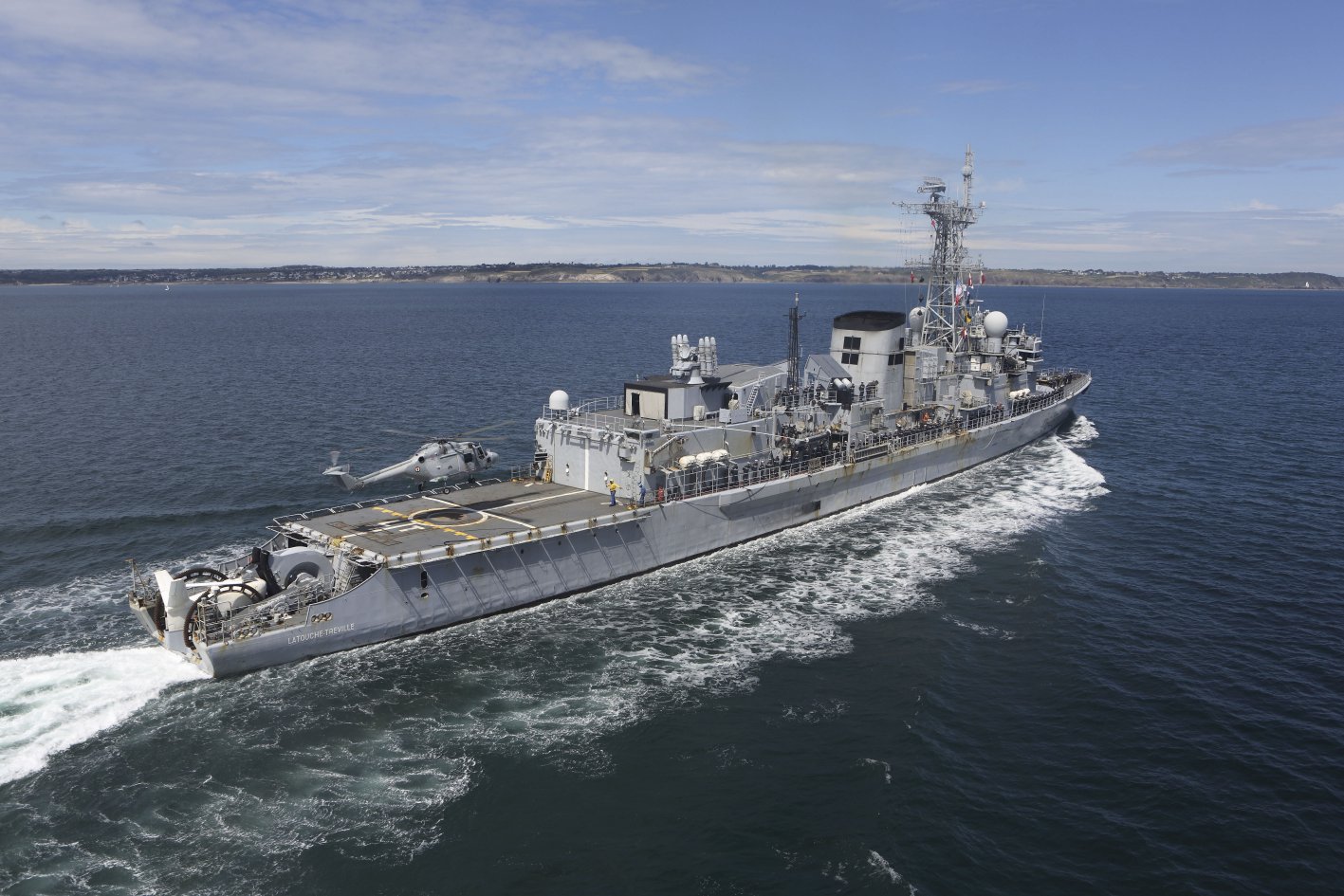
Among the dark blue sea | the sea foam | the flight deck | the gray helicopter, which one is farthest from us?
the gray helicopter

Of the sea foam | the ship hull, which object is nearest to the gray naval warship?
the ship hull

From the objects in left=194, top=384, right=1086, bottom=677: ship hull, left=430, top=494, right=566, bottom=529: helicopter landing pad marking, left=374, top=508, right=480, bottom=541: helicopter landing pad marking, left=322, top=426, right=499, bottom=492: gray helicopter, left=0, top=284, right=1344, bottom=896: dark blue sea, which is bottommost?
left=0, top=284, right=1344, bottom=896: dark blue sea

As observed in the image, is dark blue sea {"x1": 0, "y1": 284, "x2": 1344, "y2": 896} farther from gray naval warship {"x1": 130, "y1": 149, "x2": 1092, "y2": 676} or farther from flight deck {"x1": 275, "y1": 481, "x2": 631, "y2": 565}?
flight deck {"x1": 275, "y1": 481, "x2": 631, "y2": 565}

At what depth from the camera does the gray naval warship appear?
3134cm

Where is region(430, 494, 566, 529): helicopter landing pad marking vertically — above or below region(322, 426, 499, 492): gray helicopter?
below

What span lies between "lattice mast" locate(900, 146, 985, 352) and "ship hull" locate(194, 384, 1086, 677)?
13150 mm

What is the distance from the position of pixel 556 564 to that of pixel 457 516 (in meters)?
5.77

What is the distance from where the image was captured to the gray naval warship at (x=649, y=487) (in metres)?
31.3

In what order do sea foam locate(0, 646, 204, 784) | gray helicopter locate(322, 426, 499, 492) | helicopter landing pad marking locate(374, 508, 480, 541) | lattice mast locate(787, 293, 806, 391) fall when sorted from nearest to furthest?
1. sea foam locate(0, 646, 204, 784)
2. helicopter landing pad marking locate(374, 508, 480, 541)
3. gray helicopter locate(322, 426, 499, 492)
4. lattice mast locate(787, 293, 806, 391)

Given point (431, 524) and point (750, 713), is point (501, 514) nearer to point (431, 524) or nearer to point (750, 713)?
point (431, 524)

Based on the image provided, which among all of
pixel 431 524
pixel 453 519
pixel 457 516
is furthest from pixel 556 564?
pixel 431 524

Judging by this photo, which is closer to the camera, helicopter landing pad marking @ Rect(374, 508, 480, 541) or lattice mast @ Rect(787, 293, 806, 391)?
helicopter landing pad marking @ Rect(374, 508, 480, 541)

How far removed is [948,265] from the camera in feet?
204

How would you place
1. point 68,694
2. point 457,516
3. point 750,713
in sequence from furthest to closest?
1. point 457,516
2. point 68,694
3. point 750,713
